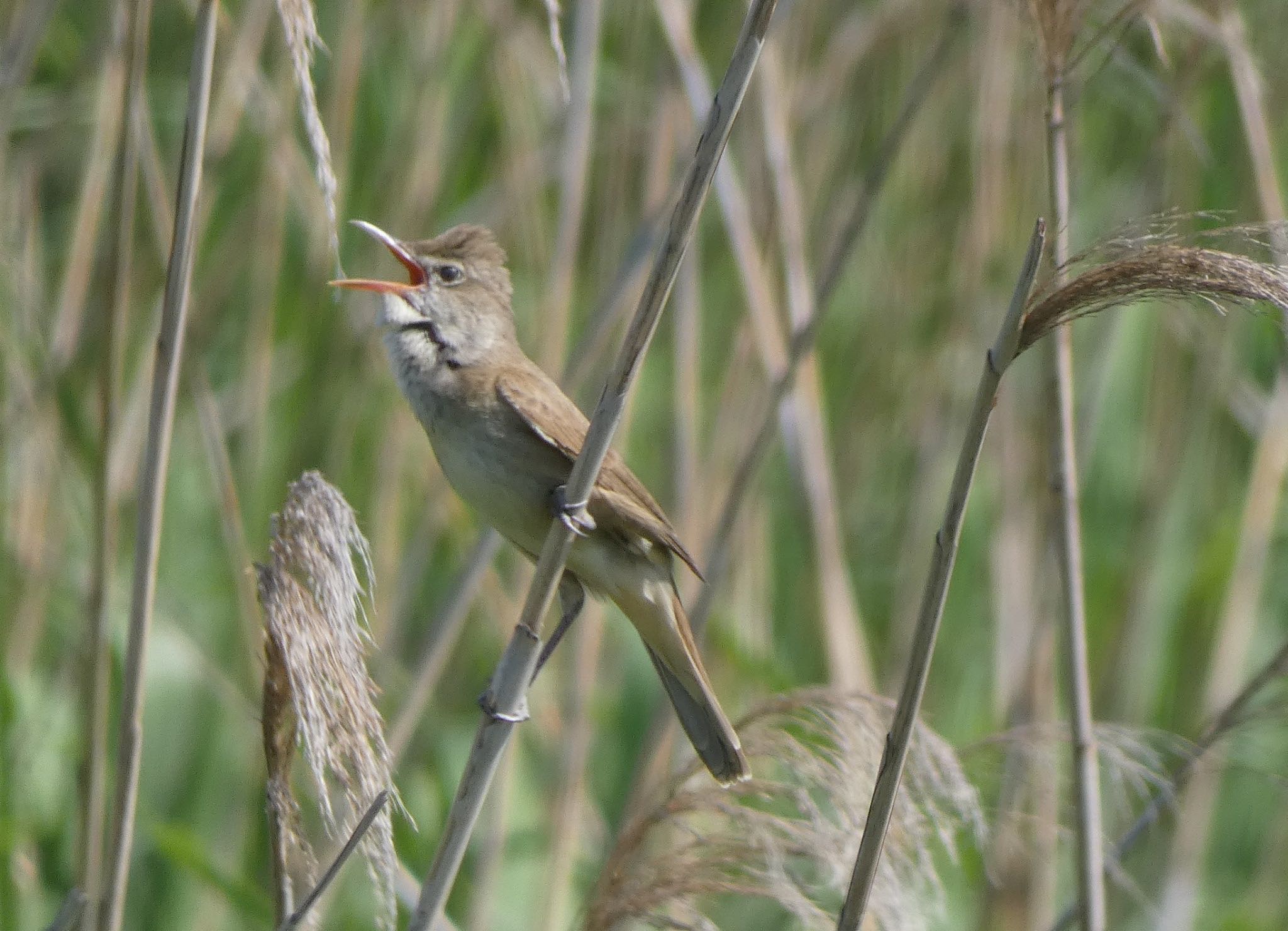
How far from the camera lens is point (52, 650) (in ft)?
10.7

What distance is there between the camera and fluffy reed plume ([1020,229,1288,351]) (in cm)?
122

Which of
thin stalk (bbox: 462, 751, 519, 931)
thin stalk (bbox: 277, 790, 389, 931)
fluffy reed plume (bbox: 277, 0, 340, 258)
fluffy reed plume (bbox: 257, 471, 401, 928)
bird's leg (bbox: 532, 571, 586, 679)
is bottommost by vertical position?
thin stalk (bbox: 277, 790, 389, 931)

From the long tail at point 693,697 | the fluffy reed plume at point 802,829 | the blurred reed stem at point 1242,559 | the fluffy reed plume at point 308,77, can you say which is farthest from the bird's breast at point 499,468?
the blurred reed stem at point 1242,559

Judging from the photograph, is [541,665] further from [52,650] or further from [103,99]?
[52,650]

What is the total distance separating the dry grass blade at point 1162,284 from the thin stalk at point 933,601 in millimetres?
28

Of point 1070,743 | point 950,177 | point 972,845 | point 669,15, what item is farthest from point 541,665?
point 950,177

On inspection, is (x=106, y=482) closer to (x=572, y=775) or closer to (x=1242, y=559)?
(x=572, y=775)

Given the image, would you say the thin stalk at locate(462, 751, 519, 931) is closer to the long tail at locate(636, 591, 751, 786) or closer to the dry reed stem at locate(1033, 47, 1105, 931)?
the long tail at locate(636, 591, 751, 786)

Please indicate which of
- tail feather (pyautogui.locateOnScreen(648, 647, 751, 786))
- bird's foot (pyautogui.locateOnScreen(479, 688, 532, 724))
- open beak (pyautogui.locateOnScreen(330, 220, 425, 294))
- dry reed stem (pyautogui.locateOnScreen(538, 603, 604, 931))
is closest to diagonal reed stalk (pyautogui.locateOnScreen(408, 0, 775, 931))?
bird's foot (pyautogui.locateOnScreen(479, 688, 532, 724))

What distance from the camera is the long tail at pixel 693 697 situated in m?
2.14

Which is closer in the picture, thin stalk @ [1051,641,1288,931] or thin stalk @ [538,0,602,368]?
thin stalk @ [1051,641,1288,931]

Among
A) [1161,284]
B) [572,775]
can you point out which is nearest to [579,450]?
[572,775]

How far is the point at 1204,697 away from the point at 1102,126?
1532 millimetres

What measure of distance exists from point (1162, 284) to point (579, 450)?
1.17 m
